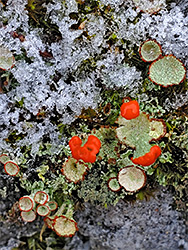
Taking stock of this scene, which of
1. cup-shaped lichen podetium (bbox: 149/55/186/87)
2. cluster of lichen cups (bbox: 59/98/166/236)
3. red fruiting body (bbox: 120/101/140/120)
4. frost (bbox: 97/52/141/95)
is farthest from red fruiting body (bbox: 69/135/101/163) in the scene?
cup-shaped lichen podetium (bbox: 149/55/186/87)

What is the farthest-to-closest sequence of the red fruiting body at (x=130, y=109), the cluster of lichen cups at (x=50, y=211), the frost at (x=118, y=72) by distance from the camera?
the cluster of lichen cups at (x=50, y=211), the frost at (x=118, y=72), the red fruiting body at (x=130, y=109)

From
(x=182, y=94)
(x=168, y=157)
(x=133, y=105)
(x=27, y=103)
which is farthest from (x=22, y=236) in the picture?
(x=182, y=94)

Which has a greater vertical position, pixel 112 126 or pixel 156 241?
pixel 112 126

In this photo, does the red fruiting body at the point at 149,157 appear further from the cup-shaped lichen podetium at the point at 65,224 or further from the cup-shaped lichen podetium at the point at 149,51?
the cup-shaped lichen podetium at the point at 65,224

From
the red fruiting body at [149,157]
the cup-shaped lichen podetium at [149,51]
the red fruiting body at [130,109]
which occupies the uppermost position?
the cup-shaped lichen podetium at [149,51]

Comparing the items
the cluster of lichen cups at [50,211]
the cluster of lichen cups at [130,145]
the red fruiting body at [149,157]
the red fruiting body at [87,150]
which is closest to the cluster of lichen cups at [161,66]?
the cluster of lichen cups at [130,145]

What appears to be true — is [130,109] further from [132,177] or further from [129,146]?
Result: [132,177]

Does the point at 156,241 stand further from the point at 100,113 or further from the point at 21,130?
the point at 21,130
